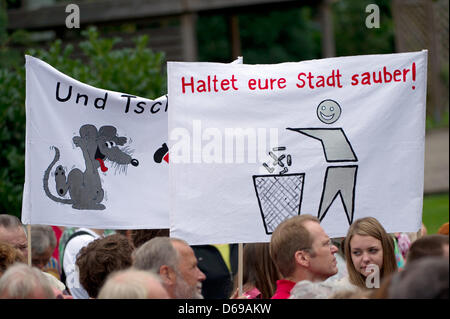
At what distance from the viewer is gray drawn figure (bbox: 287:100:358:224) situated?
5586mm

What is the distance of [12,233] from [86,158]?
0.74 meters

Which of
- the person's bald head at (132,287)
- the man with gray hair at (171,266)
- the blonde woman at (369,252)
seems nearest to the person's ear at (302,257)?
the man with gray hair at (171,266)

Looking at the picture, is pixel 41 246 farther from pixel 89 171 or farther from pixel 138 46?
pixel 138 46

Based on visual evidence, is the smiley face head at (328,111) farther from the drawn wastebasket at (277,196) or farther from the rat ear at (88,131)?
the rat ear at (88,131)

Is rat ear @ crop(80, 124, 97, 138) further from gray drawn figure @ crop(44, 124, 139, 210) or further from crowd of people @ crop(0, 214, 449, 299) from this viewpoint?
crowd of people @ crop(0, 214, 449, 299)

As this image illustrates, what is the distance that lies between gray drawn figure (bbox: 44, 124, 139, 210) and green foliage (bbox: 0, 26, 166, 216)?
3.77 m

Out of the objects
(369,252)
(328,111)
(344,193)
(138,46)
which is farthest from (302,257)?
(138,46)

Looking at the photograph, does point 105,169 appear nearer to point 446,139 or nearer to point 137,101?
point 137,101

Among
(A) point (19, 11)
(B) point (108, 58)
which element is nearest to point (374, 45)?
(A) point (19, 11)

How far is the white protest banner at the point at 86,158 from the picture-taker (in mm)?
5926

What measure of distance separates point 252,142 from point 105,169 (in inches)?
45.1

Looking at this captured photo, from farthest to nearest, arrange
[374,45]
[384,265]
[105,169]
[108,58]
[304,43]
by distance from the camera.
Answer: [374,45] → [304,43] → [108,58] → [105,169] → [384,265]

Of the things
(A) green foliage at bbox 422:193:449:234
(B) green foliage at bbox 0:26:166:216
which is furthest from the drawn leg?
(A) green foliage at bbox 422:193:449:234

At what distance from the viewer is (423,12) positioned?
15.7 meters
